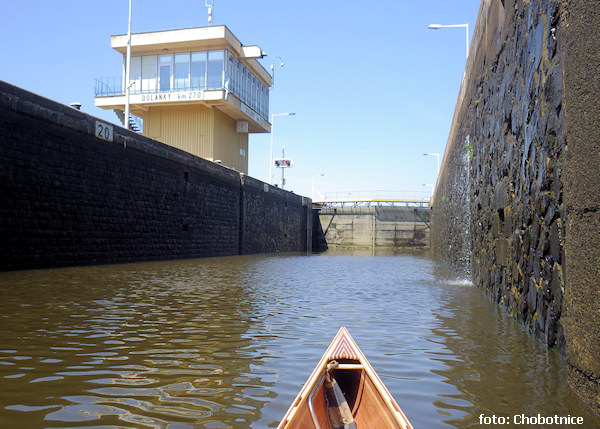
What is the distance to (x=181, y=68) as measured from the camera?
28.5 meters

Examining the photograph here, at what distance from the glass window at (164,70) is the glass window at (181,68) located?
42cm

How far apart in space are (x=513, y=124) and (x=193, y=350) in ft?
13.6

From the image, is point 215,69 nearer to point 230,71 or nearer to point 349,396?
point 230,71

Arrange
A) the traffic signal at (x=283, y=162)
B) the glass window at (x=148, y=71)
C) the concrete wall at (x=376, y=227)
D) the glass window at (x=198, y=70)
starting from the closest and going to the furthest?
1. the glass window at (x=198, y=70)
2. the glass window at (x=148, y=71)
3. the concrete wall at (x=376, y=227)
4. the traffic signal at (x=283, y=162)

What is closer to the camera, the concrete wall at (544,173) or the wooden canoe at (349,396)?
the wooden canoe at (349,396)

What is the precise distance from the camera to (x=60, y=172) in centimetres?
1292

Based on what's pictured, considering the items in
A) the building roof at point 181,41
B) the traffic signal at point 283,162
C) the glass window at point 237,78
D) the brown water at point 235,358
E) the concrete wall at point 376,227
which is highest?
the building roof at point 181,41

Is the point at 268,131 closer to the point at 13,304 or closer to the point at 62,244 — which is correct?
the point at 62,244

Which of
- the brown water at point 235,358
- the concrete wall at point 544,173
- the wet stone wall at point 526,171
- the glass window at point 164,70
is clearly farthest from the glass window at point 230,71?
the brown water at point 235,358

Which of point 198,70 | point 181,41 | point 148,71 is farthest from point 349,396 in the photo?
point 148,71

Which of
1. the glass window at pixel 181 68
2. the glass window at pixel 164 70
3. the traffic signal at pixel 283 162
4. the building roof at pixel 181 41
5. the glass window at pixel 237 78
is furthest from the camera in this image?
the traffic signal at pixel 283 162

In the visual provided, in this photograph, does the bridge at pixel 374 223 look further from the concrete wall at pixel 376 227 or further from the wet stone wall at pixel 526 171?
the wet stone wall at pixel 526 171

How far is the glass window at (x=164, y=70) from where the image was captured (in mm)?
28453

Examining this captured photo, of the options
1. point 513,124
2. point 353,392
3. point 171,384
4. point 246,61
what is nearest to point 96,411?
point 171,384
